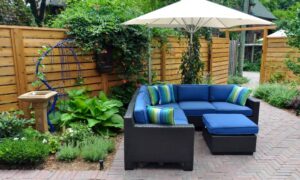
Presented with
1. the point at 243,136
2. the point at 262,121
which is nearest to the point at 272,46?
the point at 262,121

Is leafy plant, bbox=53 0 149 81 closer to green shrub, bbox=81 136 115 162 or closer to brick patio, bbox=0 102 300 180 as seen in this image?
green shrub, bbox=81 136 115 162

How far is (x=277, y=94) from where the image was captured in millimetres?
6816

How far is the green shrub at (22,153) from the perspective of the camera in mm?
3049

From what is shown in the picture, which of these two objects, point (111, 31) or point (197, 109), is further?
point (111, 31)

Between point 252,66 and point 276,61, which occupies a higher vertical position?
point 276,61

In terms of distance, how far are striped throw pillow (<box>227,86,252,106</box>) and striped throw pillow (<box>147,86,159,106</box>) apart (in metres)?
1.49

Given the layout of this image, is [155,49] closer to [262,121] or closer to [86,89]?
[86,89]

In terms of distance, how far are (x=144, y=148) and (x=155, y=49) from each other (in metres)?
3.67

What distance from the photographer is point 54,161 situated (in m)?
3.32

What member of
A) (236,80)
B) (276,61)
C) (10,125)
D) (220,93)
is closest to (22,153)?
(10,125)

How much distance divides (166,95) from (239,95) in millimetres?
1419

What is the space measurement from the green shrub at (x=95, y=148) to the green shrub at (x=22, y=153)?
514 mm

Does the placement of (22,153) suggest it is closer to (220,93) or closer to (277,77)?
(220,93)

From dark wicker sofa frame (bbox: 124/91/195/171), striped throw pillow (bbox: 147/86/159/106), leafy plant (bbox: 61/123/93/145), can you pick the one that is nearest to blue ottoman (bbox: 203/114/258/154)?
dark wicker sofa frame (bbox: 124/91/195/171)
